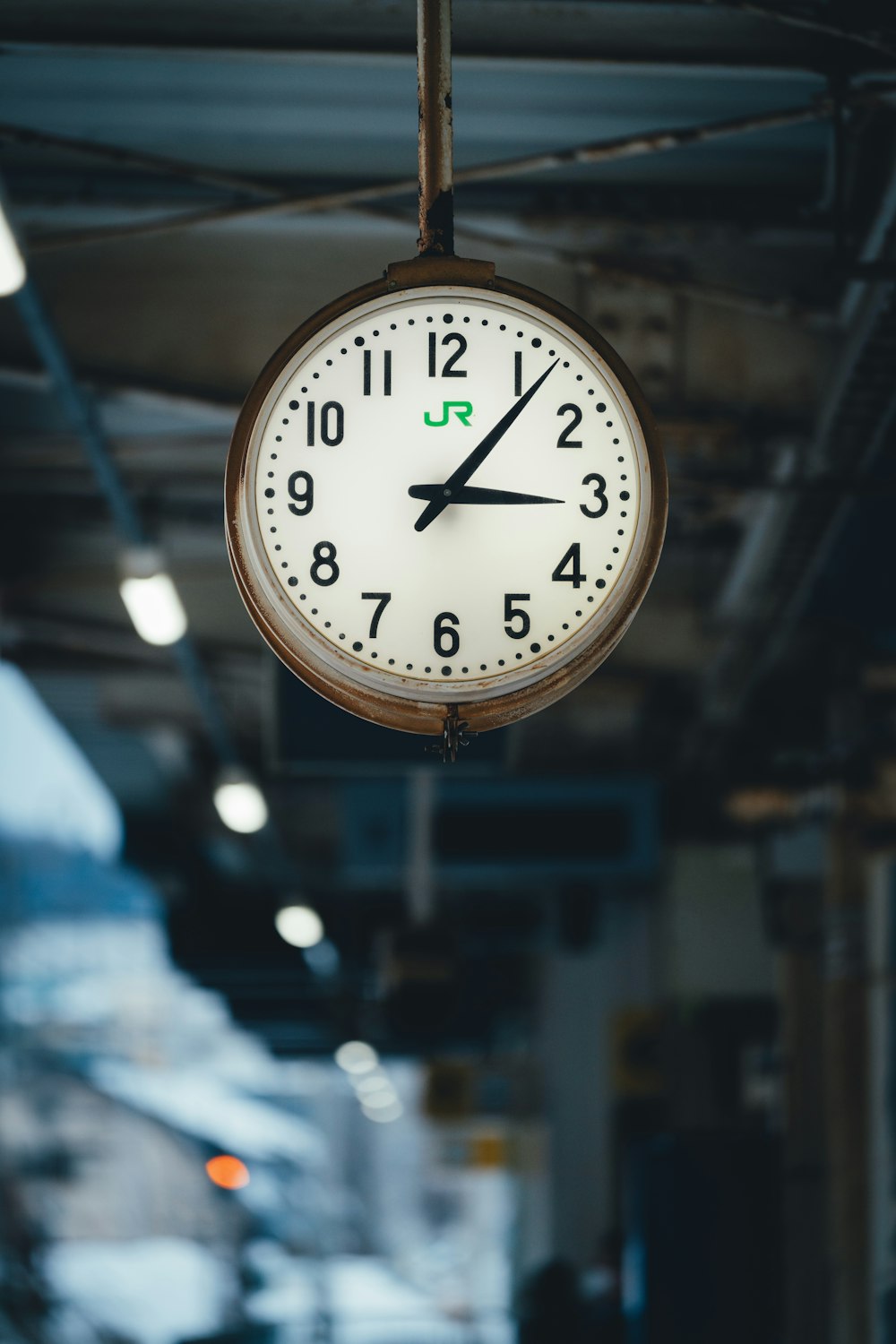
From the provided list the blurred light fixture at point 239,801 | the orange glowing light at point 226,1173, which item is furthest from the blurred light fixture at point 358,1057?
the blurred light fixture at point 239,801

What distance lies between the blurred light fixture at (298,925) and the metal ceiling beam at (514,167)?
1068 centimetres

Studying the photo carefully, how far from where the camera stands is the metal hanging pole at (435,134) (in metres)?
3.28

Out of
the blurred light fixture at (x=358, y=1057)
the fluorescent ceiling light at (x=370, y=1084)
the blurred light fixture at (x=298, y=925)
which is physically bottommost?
the blurred light fixture at (x=298, y=925)

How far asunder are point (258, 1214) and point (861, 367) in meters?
26.8

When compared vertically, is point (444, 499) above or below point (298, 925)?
below

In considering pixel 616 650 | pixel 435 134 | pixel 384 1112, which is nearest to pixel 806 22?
pixel 435 134

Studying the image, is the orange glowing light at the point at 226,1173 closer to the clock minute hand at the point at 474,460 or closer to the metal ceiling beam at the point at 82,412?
the metal ceiling beam at the point at 82,412

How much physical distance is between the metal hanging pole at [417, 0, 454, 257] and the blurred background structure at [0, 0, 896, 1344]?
131cm

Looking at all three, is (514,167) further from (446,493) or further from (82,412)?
(446,493)

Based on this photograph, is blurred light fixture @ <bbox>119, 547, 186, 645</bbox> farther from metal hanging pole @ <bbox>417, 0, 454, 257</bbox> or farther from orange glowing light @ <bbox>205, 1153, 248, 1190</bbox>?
orange glowing light @ <bbox>205, 1153, 248, 1190</bbox>

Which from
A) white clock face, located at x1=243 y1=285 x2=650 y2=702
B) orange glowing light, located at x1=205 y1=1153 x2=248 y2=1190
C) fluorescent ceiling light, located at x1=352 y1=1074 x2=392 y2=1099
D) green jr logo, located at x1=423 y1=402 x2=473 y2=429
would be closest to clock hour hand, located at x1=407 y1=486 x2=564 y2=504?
white clock face, located at x1=243 y1=285 x2=650 y2=702

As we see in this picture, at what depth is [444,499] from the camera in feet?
10.3

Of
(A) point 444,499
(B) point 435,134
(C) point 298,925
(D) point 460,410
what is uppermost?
(C) point 298,925

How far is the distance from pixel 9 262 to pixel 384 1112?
132 feet
